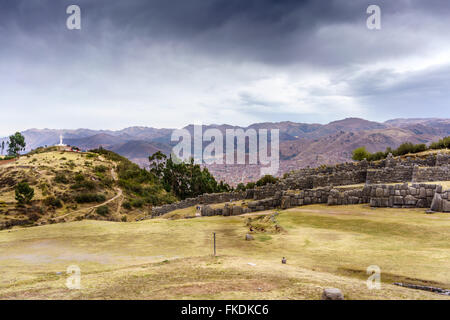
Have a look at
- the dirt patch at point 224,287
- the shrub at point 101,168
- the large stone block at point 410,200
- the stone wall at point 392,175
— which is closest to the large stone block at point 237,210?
the stone wall at point 392,175

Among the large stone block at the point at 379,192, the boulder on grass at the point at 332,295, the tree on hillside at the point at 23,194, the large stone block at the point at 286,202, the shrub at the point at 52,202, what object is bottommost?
the shrub at the point at 52,202

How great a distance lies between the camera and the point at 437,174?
74.7ft

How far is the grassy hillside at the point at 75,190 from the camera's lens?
4259 cm

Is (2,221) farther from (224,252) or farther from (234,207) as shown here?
(224,252)

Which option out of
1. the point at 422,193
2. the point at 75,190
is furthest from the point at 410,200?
the point at 75,190

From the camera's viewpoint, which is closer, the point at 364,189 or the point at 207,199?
the point at 364,189

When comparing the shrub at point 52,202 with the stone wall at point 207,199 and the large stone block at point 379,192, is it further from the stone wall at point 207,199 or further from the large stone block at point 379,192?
the large stone block at point 379,192

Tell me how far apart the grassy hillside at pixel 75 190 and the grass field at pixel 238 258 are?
27.1m

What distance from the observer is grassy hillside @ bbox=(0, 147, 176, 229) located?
42.6 meters

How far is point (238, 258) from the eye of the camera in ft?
35.1

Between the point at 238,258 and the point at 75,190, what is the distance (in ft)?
159

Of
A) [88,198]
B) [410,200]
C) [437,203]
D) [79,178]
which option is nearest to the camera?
[437,203]

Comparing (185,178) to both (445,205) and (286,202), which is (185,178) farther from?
(445,205)
